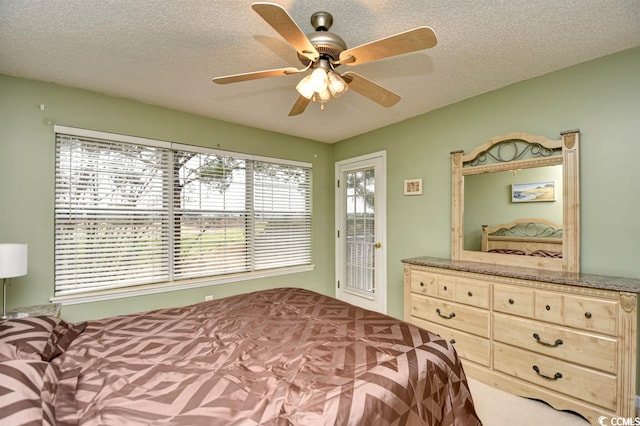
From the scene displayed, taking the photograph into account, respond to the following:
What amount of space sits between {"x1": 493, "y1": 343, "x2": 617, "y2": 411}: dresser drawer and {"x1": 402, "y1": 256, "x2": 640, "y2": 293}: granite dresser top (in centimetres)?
56

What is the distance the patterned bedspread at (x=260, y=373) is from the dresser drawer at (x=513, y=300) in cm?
100

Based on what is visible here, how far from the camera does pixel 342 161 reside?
14.0 feet

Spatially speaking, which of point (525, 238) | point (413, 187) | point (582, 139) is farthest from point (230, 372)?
point (582, 139)

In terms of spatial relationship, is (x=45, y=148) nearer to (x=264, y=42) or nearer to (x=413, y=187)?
(x=264, y=42)

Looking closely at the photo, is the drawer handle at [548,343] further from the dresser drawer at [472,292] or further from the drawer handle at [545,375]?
the dresser drawer at [472,292]

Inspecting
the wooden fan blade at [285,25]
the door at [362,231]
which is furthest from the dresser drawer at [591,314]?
the wooden fan blade at [285,25]

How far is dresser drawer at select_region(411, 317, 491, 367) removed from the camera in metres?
2.27

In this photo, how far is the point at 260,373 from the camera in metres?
1.19

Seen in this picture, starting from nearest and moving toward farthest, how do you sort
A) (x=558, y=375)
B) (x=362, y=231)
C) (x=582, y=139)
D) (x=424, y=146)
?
(x=558, y=375), (x=582, y=139), (x=424, y=146), (x=362, y=231)

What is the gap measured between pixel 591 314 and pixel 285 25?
2.49 metres

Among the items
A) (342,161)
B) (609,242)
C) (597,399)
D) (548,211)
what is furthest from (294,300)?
(342,161)

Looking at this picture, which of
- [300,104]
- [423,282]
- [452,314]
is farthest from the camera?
[423,282]

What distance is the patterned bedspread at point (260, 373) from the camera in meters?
0.95

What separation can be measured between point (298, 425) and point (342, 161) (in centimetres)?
373
